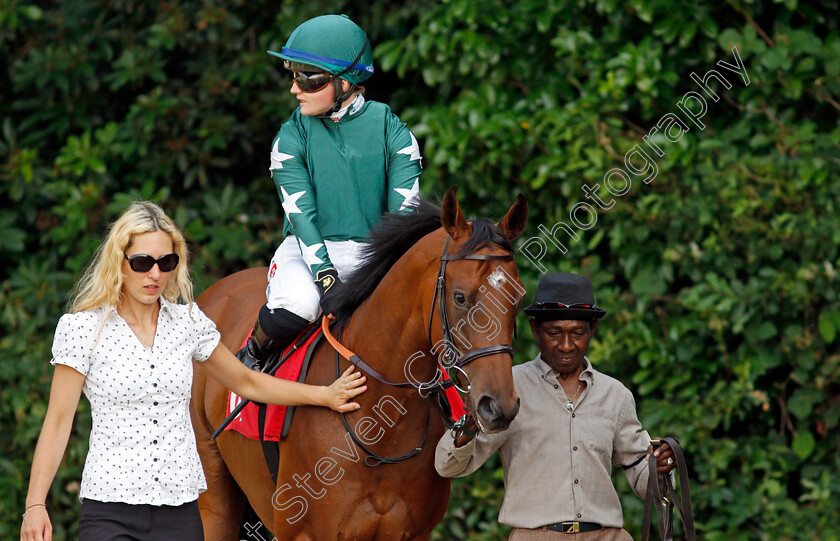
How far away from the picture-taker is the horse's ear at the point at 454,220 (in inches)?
125

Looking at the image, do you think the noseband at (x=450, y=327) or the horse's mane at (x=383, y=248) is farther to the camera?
the horse's mane at (x=383, y=248)

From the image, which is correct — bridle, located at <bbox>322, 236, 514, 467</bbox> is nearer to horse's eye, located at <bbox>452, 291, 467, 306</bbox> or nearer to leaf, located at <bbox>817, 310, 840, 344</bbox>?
horse's eye, located at <bbox>452, 291, 467, 306</bbox>

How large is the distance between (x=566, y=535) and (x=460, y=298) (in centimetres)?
95

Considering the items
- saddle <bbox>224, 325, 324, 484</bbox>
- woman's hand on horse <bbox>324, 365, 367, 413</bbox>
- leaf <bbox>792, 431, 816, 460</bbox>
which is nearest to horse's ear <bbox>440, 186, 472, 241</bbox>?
woman's hand on horse <bbox>324, 365, 367, 413</bbox>

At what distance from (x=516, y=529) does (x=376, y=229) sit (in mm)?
1233

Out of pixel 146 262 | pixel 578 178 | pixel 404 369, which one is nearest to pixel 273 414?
pixel 404 369

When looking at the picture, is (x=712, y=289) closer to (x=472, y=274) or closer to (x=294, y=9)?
(x=472, y=274)

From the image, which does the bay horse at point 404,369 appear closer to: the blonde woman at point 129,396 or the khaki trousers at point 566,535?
the khaki trousers at point 566,535

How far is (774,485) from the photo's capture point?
18.9ft

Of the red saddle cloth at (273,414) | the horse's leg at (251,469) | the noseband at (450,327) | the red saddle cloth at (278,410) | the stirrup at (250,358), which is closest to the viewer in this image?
the noseband at (450,327)

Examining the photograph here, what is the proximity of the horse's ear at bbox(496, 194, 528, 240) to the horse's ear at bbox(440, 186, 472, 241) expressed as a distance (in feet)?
0.44

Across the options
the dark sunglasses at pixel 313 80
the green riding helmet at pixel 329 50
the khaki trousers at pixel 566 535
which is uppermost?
the green riding helmet at pixel 329 50

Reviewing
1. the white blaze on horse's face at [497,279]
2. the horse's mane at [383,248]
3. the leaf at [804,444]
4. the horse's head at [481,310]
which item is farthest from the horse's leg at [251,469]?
the leaf at [804,444]

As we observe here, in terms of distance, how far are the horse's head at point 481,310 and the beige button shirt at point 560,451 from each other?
37 cm
